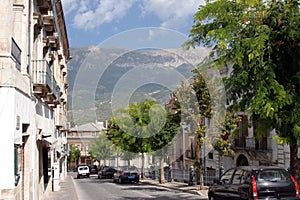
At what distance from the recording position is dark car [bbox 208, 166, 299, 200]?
12391mm

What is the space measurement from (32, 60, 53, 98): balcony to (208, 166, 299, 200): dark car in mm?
7050

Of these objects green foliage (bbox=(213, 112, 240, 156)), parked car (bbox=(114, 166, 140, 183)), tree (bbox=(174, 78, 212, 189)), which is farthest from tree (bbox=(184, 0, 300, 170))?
parked car (bbox=(114, 166, 140, 183))

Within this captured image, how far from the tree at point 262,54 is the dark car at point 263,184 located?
107cm

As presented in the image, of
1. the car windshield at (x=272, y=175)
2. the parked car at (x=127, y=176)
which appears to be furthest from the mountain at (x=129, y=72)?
the car windshield at (x=272, y=175)

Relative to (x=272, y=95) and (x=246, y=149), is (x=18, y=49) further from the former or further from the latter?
(x=246, y=149)

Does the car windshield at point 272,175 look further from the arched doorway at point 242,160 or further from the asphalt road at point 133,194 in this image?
the arched doorway at point 242,160

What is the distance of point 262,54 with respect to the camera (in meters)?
13.0

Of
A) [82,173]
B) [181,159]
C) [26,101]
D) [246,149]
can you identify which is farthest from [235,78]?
[82,173]

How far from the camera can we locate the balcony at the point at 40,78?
48.8ft

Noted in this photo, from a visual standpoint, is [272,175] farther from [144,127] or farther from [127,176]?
[127,176]

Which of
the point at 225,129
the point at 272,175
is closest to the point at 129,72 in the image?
the point at 225,129

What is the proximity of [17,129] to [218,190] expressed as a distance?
701cm

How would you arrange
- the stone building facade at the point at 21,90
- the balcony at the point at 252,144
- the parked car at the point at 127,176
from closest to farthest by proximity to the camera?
the stone building facade at the point at 21,90 → the balcony at the point at 252,144 → the parked car at the point at 127,176

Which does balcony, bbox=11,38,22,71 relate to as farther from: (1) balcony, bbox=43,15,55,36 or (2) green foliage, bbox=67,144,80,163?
(2) green foliage, bbox=67,144,80,163
